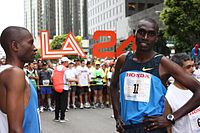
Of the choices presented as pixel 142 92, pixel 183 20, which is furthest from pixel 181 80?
pixel 183 20

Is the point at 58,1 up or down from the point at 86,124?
up

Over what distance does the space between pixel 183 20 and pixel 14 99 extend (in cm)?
2973

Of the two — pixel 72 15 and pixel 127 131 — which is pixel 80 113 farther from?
pixel 72 15

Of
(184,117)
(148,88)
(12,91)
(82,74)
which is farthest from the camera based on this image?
(82,74)

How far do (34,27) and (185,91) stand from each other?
19824 centimetres

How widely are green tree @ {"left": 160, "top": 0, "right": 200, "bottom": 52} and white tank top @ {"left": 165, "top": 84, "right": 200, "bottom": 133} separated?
28417 mm

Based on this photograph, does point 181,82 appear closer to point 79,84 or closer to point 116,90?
point 116,90

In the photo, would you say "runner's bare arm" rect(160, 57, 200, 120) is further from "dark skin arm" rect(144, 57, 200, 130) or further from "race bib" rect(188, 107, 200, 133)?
"race bib" rect(188, 107, 200, 133)

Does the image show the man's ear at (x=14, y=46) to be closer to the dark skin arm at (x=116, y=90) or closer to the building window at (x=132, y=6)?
the dark skin arm at (x=116, y=90)

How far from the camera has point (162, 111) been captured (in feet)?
10.9

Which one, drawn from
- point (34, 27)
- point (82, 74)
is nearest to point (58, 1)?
point (34, 27)

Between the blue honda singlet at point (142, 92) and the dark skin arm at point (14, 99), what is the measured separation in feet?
3.29

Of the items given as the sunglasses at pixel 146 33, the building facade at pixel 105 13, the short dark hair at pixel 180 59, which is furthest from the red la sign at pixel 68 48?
the building facade at pixel 105 13

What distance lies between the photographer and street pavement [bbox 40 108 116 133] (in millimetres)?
9562
